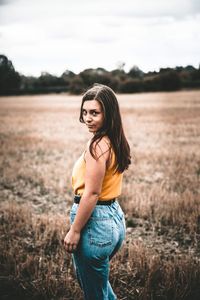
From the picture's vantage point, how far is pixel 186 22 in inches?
305

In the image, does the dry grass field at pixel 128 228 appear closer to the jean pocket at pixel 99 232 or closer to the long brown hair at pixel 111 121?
the jean pocket at pixel 99 232

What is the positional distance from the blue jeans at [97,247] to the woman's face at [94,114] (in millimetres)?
534

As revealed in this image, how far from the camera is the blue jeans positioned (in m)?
1.86

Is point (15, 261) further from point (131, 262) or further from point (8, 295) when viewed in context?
point (131, 262)

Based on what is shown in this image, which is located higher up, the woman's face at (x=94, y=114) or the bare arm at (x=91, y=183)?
the woman's face at (x=94, y=114)

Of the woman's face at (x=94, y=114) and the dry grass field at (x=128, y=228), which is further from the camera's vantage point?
the dry grass field at (x=128, y=228)

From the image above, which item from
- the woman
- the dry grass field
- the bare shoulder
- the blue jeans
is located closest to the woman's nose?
the woman

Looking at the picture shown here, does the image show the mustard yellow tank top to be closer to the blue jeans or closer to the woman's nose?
the blue jeans

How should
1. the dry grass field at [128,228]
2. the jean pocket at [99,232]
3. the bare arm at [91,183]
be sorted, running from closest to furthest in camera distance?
the bare arm at [91,183], the jean pocket at [99,232], the dry grass field at [128,228]

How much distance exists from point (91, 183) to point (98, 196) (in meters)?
0.11

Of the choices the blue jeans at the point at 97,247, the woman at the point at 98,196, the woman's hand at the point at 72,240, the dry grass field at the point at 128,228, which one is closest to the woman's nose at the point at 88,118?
the woman at the point at 98,196

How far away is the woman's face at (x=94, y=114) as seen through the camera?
6.21 feet

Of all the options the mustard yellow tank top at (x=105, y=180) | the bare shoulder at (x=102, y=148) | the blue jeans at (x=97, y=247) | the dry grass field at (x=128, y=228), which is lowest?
the dry grass field at (x=128, y=228)

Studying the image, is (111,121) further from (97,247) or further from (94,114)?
(97,247)
